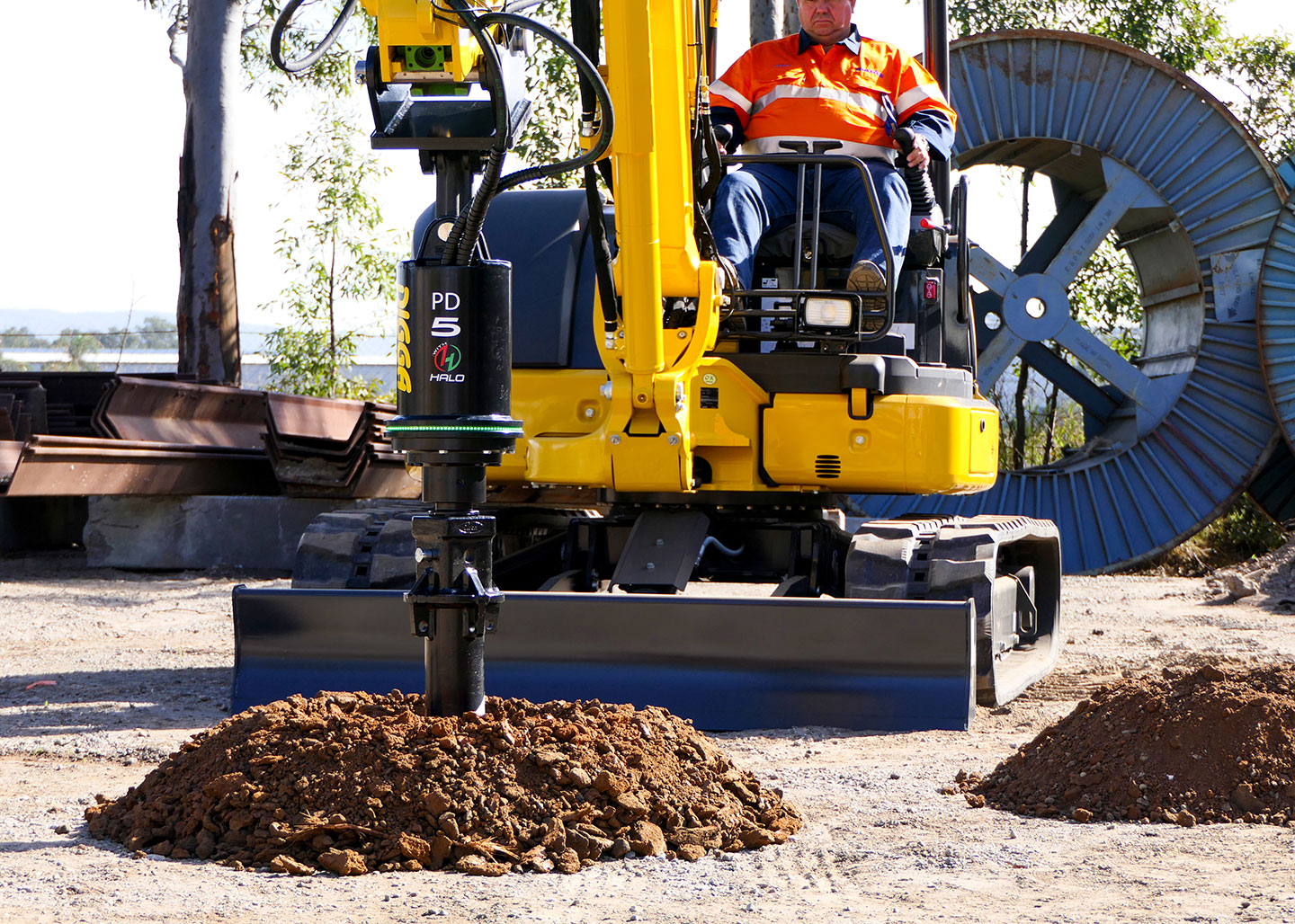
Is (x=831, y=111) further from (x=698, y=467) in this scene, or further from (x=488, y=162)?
(x=488, y=162)

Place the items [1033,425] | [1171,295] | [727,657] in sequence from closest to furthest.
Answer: [727,657] → [1171,295] → [1033,425]

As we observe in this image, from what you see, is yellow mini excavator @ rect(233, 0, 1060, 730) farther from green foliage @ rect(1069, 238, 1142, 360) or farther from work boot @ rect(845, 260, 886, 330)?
green foliage @ rect(1069, 238, 1142, 360)

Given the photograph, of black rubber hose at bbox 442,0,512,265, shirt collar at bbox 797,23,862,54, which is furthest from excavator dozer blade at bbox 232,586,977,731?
shirt collar at bbox 797,23,862,54

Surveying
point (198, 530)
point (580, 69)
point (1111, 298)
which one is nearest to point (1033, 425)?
point (1111, 298)

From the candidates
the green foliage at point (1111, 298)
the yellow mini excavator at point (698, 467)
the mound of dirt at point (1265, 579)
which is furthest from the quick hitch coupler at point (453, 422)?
the green foliage at point (1111, 298)

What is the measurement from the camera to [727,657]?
488cm

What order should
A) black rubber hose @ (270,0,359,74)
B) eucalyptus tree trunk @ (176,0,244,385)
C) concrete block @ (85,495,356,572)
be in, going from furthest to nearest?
eucalyptus tree trunk @ (176,0,244,385) < concrete block @ (85,495,356,572) < black rubber hose @ (270,0,359,74)

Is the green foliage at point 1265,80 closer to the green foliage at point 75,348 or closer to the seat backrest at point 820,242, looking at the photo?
the seat backrest at point 820,242

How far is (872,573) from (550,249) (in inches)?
72.5

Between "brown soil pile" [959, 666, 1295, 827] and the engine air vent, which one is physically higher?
the engine air vent

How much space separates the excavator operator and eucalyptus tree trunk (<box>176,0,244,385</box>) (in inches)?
323

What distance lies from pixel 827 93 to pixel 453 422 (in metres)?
2.80

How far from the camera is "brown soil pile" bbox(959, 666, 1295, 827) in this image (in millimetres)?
3719

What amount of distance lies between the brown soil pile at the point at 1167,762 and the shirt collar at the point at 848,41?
2.69 meters
